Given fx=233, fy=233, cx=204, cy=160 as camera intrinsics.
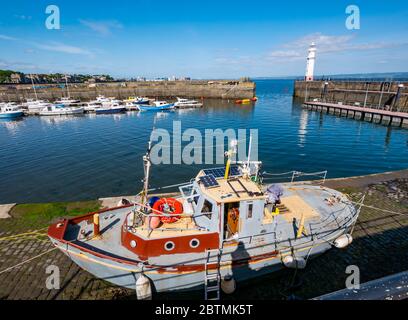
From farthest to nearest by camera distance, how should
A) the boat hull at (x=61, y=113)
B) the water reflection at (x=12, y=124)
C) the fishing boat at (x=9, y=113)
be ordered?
the boat hull at (x=61, y=113)
the fishing boat at (x=9, y=113)
the water reflection at (x=12, y=124)

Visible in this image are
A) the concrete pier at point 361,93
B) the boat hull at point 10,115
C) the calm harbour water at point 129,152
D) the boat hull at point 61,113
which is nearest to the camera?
the calm harbour water at point 129,152

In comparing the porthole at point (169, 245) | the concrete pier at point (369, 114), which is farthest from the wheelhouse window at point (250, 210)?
the concrete pier at point (369, 114)

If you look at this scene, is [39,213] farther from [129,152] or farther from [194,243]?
[129,152]

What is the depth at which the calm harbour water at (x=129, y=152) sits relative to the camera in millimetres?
22969

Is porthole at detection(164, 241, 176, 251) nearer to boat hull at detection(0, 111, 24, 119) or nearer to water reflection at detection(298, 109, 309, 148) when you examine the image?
water reflection at detection(298, 109, 309, 148)

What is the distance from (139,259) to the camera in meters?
9.48

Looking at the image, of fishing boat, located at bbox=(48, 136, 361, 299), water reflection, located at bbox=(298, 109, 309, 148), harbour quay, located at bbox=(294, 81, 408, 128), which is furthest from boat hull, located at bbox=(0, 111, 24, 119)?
harbour quay, located at bbox=(294, 81, 408, 128)

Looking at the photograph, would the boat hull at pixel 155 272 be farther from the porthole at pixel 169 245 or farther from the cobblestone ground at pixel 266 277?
the porthole at pixel 169 245

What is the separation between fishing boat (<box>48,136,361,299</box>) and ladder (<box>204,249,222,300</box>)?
41 mm

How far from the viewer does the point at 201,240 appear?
381 inches

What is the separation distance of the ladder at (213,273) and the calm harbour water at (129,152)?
1362 cm

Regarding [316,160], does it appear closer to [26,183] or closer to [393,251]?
[393,251]

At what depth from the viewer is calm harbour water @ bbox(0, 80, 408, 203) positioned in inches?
904
